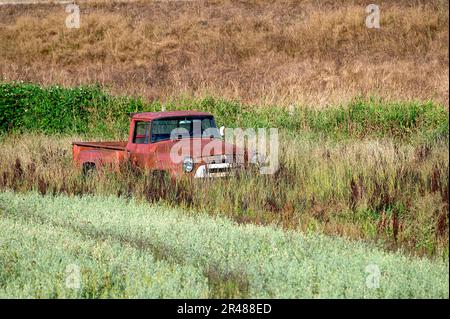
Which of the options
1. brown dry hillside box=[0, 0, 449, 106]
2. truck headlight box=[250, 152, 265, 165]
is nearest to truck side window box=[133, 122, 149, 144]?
truck headlight box=[250, 152, 265, 165]

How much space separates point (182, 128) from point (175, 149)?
642 mm

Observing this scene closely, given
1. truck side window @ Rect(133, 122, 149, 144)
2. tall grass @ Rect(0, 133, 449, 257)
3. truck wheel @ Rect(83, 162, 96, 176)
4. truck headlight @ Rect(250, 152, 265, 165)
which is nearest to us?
tall grass @ Rect(0, 133, 449, 257)

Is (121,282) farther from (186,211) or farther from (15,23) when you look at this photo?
(15,23)

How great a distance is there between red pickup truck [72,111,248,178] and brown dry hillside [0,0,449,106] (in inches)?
351

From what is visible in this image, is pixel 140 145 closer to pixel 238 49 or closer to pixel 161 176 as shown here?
pixel 161 176

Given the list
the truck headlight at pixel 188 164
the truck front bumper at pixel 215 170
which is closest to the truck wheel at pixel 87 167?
the truck headlight at pixel 188 164

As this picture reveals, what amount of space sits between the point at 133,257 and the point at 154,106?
15412mm

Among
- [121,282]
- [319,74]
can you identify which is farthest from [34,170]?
[319,74]

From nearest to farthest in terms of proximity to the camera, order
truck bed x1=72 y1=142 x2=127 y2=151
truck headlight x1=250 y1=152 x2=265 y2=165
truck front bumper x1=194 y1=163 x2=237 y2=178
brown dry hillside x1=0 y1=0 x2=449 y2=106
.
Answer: truck front bumper x1=194 y1=163 x2=237 y2=178 < truck headlight x1=250 y1=152 x2=265 y2=165 < truck bed x1=72 y1=142 x2=127 y2=151 < brown dry hillside x1=0 y1=0 x2=449 y2=106

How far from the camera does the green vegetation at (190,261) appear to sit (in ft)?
22.7

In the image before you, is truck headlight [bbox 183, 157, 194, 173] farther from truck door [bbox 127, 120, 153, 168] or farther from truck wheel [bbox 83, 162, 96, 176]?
truck wheel [bbox 83, 162, 96, 176]

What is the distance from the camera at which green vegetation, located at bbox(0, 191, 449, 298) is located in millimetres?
6926

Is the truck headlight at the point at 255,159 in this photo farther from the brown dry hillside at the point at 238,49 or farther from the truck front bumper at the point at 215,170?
the brown dry hillside at the point at 238,49

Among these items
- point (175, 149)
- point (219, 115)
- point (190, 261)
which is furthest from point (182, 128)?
point (219, 115)
